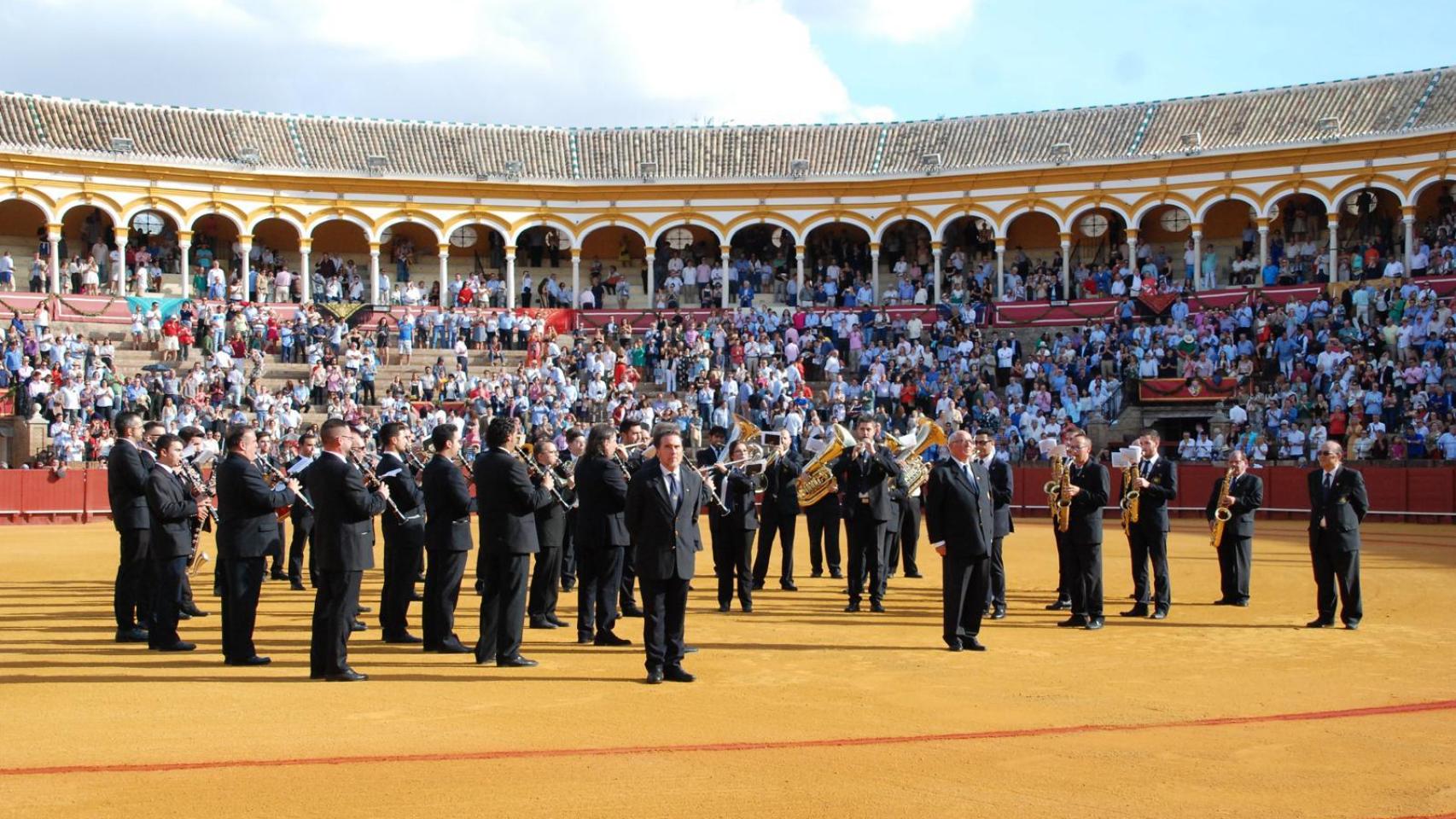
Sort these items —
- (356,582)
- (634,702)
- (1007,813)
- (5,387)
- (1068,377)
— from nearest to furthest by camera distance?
(1007,813), (634,702), (356,582), (5,387), (1068,377)

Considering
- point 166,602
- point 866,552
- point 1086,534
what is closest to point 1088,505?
point 1086,534

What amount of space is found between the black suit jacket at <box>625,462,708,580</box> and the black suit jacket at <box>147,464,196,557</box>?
375 centimetres

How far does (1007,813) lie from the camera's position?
670 cm

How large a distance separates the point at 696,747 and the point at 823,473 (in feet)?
25.8

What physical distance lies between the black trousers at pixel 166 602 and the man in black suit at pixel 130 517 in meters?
0.41

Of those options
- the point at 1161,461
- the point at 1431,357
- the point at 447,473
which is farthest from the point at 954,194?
the point at 447,473

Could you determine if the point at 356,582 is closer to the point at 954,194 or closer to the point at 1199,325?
the point at 1199,325

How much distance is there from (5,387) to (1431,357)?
2896 centimetres

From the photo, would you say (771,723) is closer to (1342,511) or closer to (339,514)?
(339,514)

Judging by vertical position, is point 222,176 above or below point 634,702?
above

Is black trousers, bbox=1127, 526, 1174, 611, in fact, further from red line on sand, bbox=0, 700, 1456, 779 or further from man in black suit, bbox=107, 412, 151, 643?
man in black suit, bbox=107, 412, 151, 643

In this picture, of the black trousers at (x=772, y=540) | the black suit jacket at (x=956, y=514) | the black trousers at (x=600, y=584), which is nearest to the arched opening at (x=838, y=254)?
the black trousers at (x=772, y=540)

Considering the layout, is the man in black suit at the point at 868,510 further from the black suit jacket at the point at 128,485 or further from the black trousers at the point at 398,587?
the black suit jacket at the point at 128,485

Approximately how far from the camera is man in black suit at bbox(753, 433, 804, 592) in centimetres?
1611
